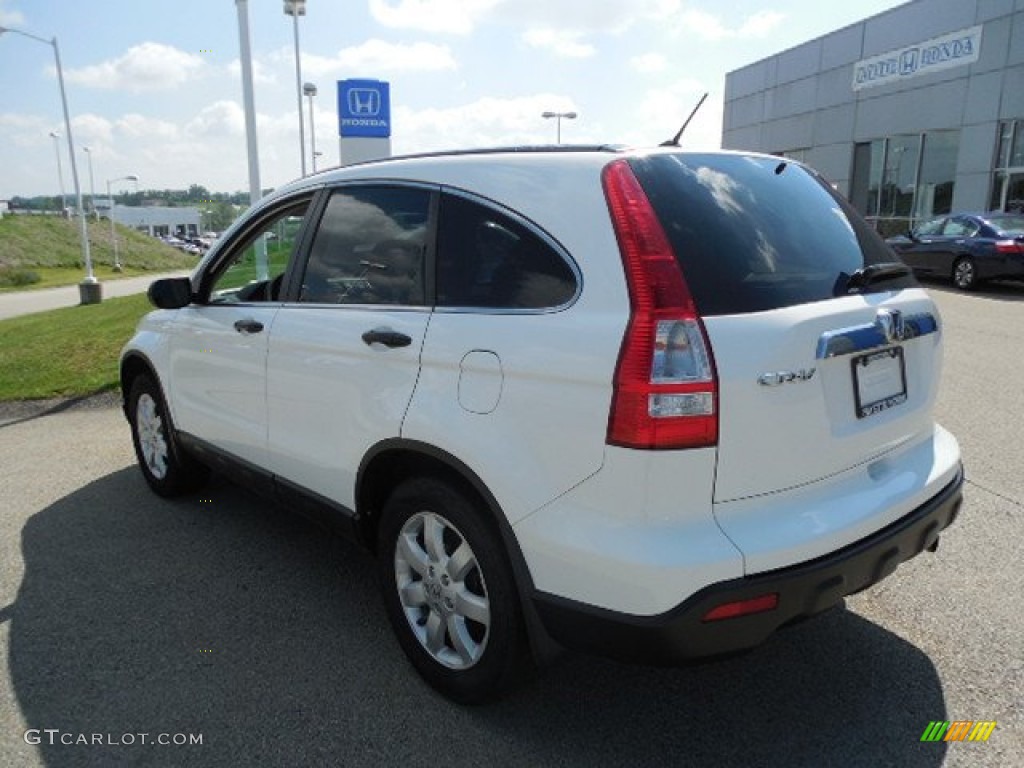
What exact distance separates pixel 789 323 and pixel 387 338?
1368 millimetres

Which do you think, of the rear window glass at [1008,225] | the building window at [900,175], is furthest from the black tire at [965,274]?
the building window at [900,175]

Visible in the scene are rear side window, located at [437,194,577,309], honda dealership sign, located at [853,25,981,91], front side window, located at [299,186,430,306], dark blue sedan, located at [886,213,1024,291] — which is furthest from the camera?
honda dealership sign, located at [853,25,981,91]

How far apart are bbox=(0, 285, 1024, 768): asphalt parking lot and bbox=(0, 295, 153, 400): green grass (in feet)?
15.4

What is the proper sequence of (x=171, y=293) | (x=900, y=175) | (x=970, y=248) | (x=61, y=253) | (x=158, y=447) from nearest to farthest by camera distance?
1. (x=171, y=293)
2. (x=158, y=447)
3. (x=970, y=248)
4. (x=900, y=175)
5. (x=61, y=253)

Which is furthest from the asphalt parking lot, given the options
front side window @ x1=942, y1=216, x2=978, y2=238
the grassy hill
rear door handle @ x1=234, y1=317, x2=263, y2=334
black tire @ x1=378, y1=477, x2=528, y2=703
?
the grassy hill

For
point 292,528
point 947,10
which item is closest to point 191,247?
point 947,10

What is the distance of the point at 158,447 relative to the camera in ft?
16.0

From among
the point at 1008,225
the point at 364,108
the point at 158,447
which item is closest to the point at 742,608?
the point at 158,447

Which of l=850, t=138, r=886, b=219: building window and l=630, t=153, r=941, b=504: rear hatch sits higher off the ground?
l=850, t=138, r=886, b=219: building window

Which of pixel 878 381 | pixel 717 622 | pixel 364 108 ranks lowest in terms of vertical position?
pixel 717 622

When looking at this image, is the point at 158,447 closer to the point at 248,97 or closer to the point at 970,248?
the point at 248,97

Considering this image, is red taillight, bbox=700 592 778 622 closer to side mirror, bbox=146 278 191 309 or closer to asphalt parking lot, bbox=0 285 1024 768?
asphalt parking lot, bbox=0 285 1024 768

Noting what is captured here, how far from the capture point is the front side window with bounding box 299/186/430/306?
2.89 m

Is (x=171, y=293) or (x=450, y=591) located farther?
(x=171, y=293)
